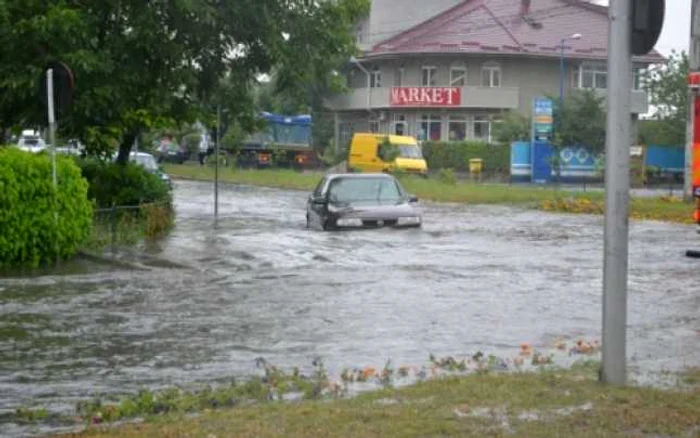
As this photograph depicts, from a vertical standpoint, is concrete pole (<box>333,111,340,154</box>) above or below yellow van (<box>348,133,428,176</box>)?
above

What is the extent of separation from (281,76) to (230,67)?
1069 mm

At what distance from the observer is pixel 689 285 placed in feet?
54.5

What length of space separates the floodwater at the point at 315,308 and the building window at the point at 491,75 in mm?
45016

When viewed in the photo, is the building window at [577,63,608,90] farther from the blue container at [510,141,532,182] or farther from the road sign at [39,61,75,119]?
the road sign at [39,61,75,119]

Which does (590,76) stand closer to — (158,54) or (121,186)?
(121,186)

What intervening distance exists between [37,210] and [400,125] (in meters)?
55.8

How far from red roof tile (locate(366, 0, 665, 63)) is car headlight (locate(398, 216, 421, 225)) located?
4188 centimetres

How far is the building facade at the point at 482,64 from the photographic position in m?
68.1

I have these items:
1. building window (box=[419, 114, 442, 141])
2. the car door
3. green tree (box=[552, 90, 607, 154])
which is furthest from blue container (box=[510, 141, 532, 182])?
the car door

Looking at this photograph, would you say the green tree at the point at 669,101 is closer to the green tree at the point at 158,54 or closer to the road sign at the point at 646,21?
the green tree at the point at 158,54

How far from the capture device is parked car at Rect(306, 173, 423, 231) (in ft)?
84.7

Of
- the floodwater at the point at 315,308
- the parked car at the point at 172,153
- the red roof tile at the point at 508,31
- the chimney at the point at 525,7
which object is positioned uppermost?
the chimney at the point at 525,7

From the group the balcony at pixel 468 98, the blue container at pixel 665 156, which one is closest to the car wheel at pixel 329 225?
the blue container at pixel 665 156

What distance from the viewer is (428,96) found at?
68875mm
